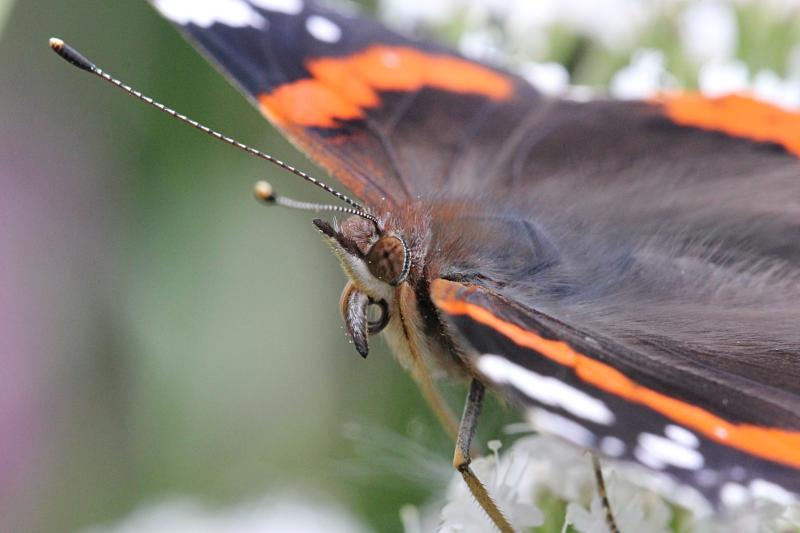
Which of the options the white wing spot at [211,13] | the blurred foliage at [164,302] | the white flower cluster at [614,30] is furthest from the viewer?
the blurred foliage at [164,302]

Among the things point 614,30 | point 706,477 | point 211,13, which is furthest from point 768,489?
point 614,30

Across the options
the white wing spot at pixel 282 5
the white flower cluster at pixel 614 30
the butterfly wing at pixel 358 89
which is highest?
the white flower cluster at pixel 614 30

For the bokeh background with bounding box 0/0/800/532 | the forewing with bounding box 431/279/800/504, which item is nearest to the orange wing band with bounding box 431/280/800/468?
the forewing with bounding box 431/279/800/504

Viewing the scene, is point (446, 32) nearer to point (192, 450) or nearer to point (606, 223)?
point (606, 223)

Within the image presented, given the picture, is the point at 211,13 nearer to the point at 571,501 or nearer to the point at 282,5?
the point at 282,5

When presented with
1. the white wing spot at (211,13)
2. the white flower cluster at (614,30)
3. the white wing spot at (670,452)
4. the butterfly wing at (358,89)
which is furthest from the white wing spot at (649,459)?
→ the white flower cluster at (614,30)

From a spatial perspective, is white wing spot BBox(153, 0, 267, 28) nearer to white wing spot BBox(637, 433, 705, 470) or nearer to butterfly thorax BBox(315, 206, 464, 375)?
butterfly thorax BBox(315, 206, 464, 375)

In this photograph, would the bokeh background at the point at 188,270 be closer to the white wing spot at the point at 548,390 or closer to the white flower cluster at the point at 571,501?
the white flower cluster at the point at 571,501
